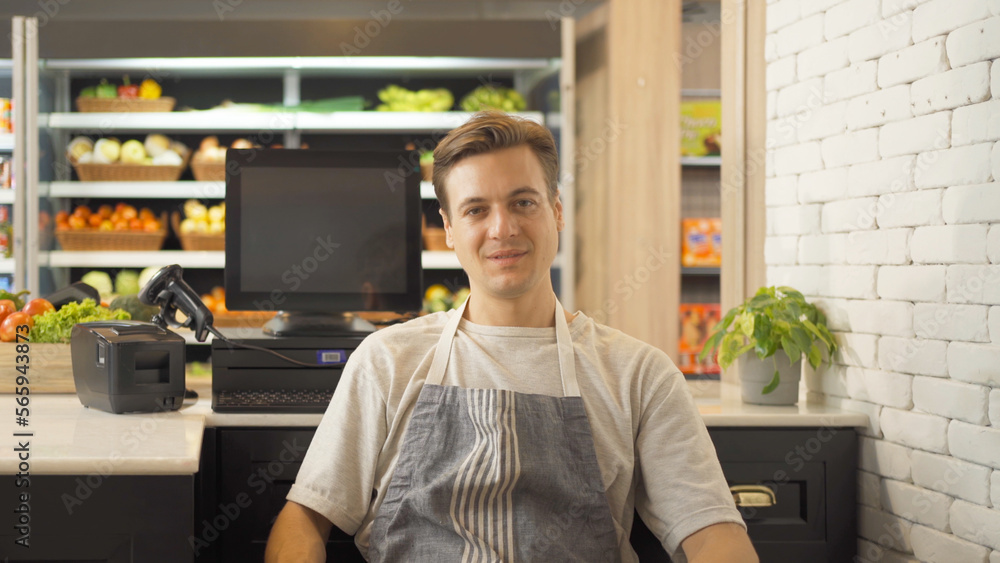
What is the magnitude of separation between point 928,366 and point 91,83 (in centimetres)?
431

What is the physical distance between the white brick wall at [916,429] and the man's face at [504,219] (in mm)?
957

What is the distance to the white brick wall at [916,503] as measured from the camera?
1816 millimetres

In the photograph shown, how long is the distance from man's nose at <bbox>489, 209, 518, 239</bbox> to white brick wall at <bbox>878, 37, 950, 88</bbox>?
3.32 feet

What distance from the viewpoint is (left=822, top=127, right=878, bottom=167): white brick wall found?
78.5 inches

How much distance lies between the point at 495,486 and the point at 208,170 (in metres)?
3.28

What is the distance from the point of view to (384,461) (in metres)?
1.55

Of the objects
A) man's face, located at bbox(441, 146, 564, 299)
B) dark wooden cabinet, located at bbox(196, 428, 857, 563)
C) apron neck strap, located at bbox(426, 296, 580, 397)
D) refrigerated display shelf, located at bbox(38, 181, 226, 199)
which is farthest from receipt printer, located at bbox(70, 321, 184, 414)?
refrigerated display shelf, located at bbox(38, 181, 226, 199)

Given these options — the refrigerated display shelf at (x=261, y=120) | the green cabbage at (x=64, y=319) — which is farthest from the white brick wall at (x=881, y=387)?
the refrigerated display shelf at (x=261, y=120)

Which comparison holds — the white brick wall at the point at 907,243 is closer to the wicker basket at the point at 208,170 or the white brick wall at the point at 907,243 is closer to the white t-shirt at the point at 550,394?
the white t-shirt at the point at 550,394

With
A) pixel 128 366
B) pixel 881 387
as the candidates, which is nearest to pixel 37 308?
pixel 128 366

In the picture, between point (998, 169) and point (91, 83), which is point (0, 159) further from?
point (998, 169)

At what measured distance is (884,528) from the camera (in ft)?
6.48

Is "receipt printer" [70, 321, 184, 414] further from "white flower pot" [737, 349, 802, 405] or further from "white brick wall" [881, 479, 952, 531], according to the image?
"white brick wall" [881, 479, 952, 531]

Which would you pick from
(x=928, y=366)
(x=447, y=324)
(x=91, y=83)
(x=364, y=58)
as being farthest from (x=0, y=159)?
(x=928, y=366)
